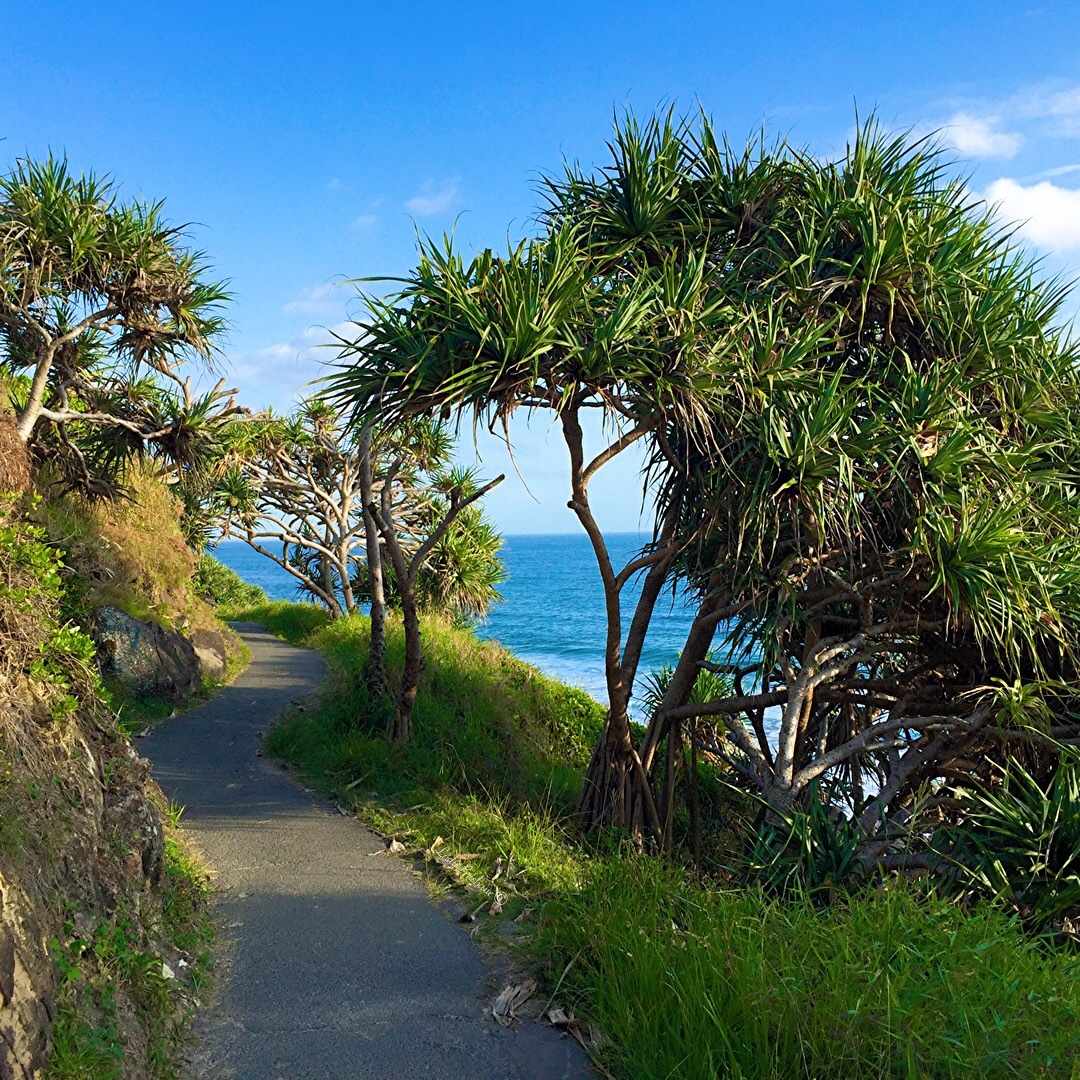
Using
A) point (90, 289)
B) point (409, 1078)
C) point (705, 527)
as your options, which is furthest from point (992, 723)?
point (90, 289)

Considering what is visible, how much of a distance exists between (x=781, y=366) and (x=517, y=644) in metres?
37.2

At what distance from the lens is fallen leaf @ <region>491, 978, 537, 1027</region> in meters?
4.24

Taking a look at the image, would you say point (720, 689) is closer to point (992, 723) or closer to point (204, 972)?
point (992, 723)

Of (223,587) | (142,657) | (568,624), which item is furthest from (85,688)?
(568,624)

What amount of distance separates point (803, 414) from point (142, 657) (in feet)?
30.4

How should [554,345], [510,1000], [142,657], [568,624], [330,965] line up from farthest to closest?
[568,624] → [142,657] → [554,345] → [330,965] → [510,1000]

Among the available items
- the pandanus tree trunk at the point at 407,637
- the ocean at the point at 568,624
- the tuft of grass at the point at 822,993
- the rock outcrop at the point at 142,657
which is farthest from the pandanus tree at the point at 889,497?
the rock outcrop at the point at 142,657

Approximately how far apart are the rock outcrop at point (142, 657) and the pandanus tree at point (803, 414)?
21.6 ft

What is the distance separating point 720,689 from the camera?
10828 millimetres

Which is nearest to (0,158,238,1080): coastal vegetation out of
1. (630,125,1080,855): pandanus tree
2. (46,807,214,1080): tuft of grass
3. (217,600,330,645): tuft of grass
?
(46,807,214,1080): tuft of grass

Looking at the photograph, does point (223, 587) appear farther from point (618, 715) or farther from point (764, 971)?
point (764, 971)

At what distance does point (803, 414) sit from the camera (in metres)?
6.52

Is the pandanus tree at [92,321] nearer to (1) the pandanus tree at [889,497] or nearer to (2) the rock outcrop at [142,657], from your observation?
(2) the rock outcrop at [142,657]

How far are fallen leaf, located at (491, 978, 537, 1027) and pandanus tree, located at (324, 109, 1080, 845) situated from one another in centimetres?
336
